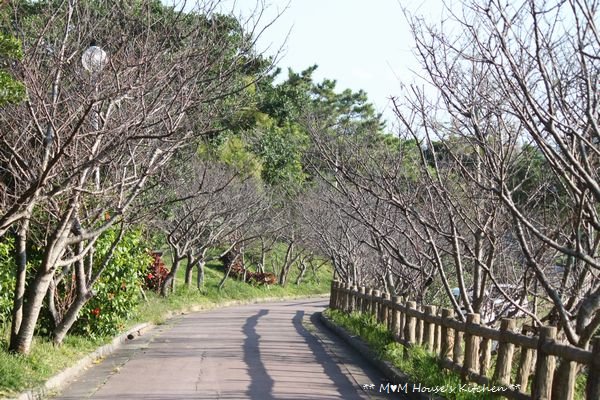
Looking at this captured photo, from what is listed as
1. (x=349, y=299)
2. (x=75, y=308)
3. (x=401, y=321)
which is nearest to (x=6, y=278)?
(x=75, y=308)

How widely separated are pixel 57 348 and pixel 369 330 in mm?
6628

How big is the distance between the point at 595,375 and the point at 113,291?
1145 cm

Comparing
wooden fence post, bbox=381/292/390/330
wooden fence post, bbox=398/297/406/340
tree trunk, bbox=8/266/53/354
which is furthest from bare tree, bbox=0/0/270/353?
wooden fence post, bbox=381/292/390/330

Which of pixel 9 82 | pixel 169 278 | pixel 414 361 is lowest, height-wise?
pixel 414 361

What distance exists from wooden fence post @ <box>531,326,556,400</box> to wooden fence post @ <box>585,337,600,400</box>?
3.34 ft

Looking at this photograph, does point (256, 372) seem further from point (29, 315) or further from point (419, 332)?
point (29, 315)

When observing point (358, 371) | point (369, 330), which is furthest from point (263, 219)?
point (358, 371)

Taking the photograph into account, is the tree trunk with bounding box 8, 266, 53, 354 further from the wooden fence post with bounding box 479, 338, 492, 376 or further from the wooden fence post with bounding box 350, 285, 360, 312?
the wooden fence post with bounding box 350, 285, 360, 312

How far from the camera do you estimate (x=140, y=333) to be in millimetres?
20875

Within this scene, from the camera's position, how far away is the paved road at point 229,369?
11.4 meters

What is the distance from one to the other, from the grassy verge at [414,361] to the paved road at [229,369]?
446 mm

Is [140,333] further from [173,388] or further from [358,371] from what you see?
[173,388]

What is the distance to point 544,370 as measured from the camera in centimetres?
847

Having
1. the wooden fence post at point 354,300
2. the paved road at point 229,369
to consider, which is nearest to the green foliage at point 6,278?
the paved road at point 229,369
